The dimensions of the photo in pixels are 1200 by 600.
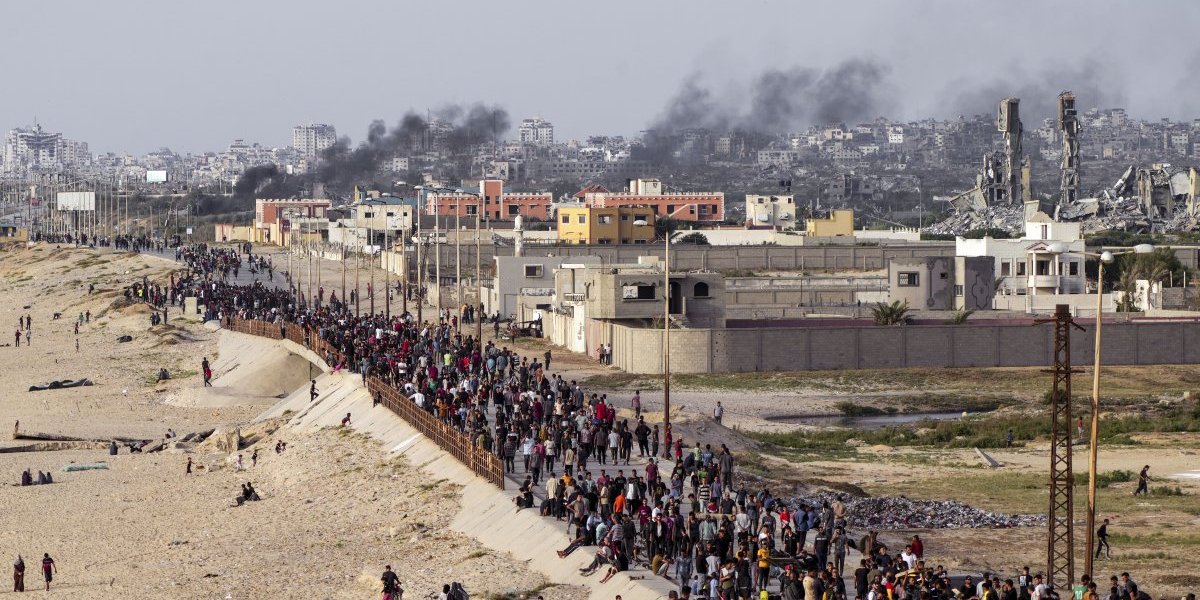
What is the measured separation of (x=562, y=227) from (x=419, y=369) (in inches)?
2765

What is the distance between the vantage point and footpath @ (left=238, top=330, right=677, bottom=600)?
938 inches

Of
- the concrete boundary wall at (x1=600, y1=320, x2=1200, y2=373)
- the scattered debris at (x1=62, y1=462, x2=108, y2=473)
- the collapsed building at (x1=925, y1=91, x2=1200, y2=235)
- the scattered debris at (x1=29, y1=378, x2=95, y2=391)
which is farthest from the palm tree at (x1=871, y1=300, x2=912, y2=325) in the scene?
the collapsed building at (x1=925, y1=91, x2=1200, y2=235)

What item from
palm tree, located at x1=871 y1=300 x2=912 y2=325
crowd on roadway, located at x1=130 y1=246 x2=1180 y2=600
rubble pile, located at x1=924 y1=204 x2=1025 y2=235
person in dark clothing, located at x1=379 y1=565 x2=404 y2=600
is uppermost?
rubble pile, located at x1=924 y1=204 x2=1025 y2=235

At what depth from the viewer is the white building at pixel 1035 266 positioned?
267 feet

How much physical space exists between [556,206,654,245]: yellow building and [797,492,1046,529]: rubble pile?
7800 centimetres

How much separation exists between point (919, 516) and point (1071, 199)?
476 feet

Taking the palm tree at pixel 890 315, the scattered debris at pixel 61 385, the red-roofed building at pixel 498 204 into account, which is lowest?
the scattered debris at pixel 61 385

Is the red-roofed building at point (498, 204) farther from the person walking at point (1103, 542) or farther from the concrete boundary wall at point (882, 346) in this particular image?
the person walking at point (1103, 542)

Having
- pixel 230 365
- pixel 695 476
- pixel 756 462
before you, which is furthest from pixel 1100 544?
pixel 230 365

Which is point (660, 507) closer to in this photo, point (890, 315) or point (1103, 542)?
point (1103, 542)

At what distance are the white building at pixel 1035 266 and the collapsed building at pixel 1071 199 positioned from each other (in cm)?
4589

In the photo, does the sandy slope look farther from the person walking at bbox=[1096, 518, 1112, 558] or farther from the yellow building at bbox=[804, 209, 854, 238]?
the yellow building at bbox=[804, 209, 854, 238]

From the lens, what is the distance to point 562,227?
376 feet

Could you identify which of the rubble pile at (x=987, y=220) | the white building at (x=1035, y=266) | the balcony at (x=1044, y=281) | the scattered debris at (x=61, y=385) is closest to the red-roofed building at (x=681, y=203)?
the rubble pile at (x=987, y=220)
